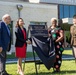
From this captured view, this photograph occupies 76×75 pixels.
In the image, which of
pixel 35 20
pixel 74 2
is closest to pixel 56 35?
pixel 35 20

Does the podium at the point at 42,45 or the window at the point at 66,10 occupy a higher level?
the podium at the point at 42,45

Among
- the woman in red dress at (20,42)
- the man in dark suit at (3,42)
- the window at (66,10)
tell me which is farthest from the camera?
the window at (66,10)

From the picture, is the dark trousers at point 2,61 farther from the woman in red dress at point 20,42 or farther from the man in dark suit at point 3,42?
the woman in red dress at point 20,42

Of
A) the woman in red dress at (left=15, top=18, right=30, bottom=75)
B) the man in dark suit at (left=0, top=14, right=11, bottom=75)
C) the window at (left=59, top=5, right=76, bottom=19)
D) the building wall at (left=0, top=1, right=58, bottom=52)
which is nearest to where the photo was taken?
the man in dark suit at (left=0, top=14, right=11, bottom=75)

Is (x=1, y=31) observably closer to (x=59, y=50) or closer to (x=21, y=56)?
(x=21, y=56)

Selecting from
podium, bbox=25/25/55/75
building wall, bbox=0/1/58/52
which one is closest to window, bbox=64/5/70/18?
building wall, bbox=0/1/58/52

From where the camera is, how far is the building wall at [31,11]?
29.0 meters

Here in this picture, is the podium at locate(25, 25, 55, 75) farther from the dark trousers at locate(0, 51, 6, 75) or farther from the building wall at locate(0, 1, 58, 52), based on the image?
the building wall at locate(0, 1, 58, 52)

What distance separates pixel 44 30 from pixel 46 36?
0.66 ft

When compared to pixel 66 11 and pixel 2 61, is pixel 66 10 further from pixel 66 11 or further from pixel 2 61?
pixel 2 61

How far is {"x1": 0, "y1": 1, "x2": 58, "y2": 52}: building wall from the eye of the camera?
2896 cm

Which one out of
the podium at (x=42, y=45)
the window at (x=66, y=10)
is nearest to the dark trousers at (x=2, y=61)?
the podium at (x=42, y=45)

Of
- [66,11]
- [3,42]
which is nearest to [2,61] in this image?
[3,42]

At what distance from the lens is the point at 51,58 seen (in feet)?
32.9
